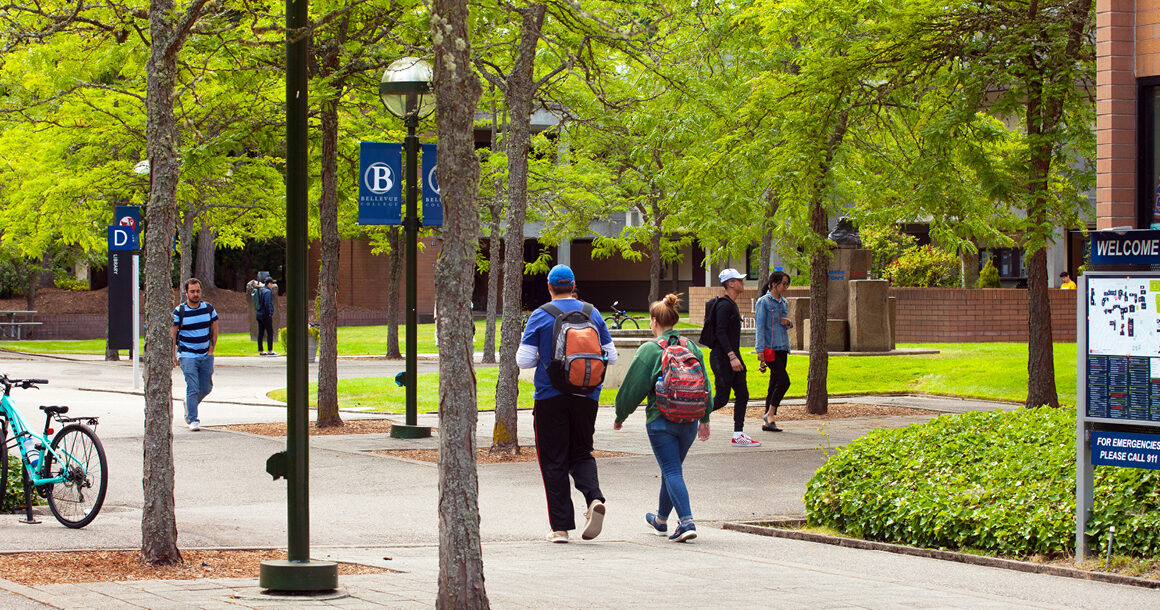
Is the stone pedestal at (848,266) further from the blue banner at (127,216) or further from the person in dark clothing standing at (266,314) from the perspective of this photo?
the person in dark clothing standing at (266,314)

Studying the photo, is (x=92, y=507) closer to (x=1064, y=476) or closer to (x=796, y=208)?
(x=1064, y=476)

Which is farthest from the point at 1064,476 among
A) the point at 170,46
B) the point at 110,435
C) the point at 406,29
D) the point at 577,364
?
the point at 110,435

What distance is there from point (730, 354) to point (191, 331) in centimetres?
642

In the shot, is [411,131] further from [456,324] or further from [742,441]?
[456,324]

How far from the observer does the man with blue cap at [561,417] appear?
350 inches

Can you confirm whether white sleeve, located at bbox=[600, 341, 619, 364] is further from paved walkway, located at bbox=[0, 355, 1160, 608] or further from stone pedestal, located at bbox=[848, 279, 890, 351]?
stone pedestal, located at bbox=[848, 279, 890, 351]

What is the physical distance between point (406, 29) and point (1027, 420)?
778 centimetres

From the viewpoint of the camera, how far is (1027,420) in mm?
10602

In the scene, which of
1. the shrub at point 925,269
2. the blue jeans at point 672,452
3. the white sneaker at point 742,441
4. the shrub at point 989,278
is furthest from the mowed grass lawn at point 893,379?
the blue jeans at point 672,452

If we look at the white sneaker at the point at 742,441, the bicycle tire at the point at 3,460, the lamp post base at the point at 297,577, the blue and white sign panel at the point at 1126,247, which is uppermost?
the blue and white sign panel at the point at 1126,247

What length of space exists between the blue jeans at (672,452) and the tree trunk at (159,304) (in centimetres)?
319

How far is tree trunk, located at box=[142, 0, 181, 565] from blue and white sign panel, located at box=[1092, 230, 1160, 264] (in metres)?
5.66

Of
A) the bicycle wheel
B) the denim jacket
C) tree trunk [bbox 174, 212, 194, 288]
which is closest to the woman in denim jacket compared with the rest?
the denim jacket

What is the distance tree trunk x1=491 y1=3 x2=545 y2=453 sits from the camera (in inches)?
535
